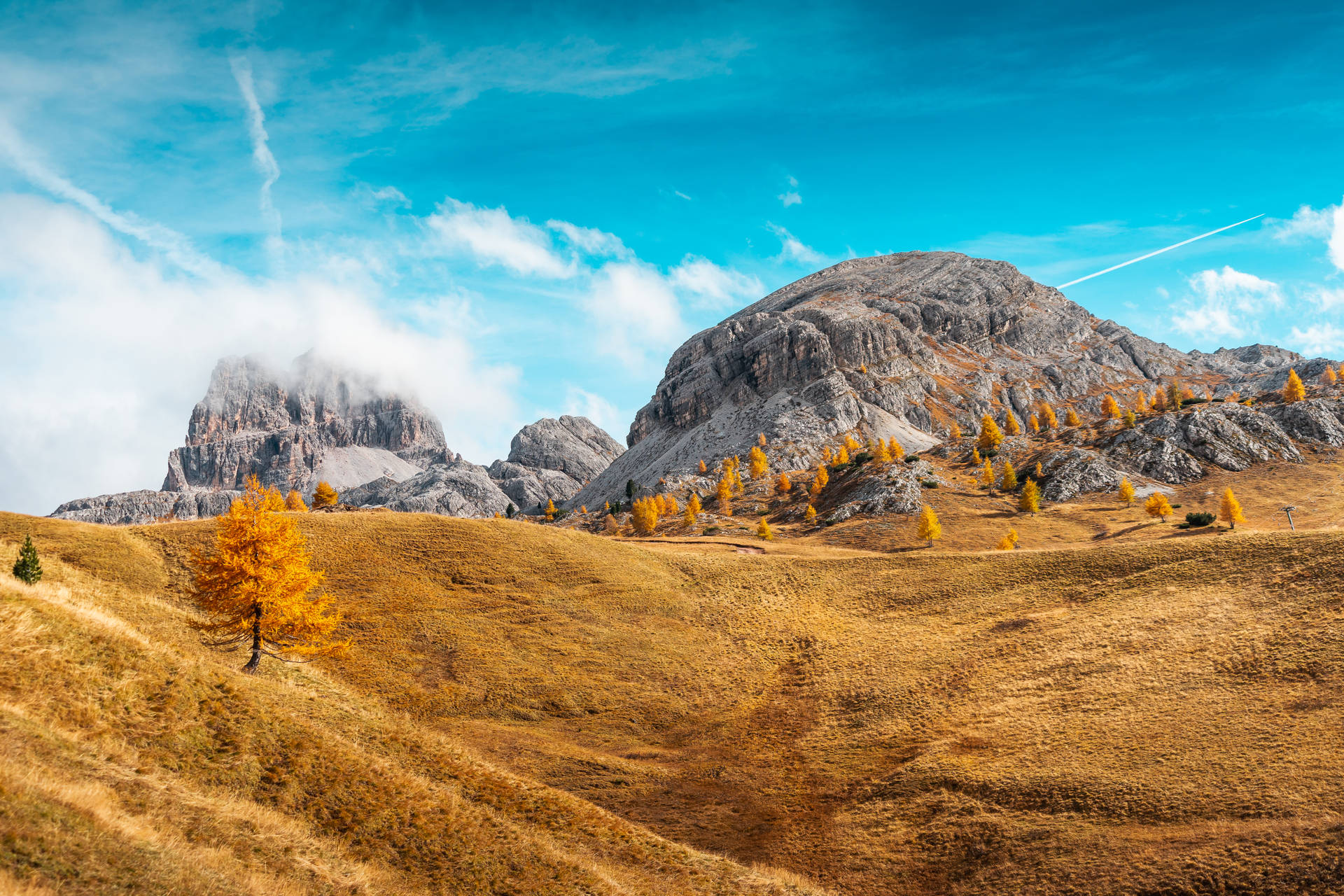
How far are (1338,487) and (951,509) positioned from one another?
5681 cm

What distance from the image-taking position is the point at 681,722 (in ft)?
143

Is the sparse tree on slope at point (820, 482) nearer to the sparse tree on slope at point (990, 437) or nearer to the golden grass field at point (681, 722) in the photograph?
the sparse tree on slope at point (990, 437)

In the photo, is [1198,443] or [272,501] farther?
[1198,443]

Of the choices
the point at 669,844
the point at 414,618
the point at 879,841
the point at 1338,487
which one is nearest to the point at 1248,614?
the point at 879,841

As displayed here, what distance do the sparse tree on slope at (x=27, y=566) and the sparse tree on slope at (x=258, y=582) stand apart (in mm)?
6863

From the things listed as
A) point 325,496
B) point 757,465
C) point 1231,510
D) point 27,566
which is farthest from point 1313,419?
point 27,566

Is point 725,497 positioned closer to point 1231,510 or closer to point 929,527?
point 929,527

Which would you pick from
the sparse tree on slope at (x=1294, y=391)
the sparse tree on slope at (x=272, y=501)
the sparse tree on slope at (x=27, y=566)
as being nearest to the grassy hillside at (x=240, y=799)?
the sparse tree on slope at (x=272, y=501)

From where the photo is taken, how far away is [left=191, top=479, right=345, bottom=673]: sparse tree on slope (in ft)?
116

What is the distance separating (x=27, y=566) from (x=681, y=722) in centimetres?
3577

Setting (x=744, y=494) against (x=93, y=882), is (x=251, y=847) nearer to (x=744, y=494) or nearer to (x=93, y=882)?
(x=93, y=882)

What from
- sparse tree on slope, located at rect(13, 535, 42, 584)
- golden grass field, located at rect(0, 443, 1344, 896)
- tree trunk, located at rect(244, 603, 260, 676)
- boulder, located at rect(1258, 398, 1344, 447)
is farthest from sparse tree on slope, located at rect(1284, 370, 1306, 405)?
sparse tree on slope, located at rect(13, 535, 42, 584)

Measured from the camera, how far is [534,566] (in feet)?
205

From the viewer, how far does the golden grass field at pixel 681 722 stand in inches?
706
